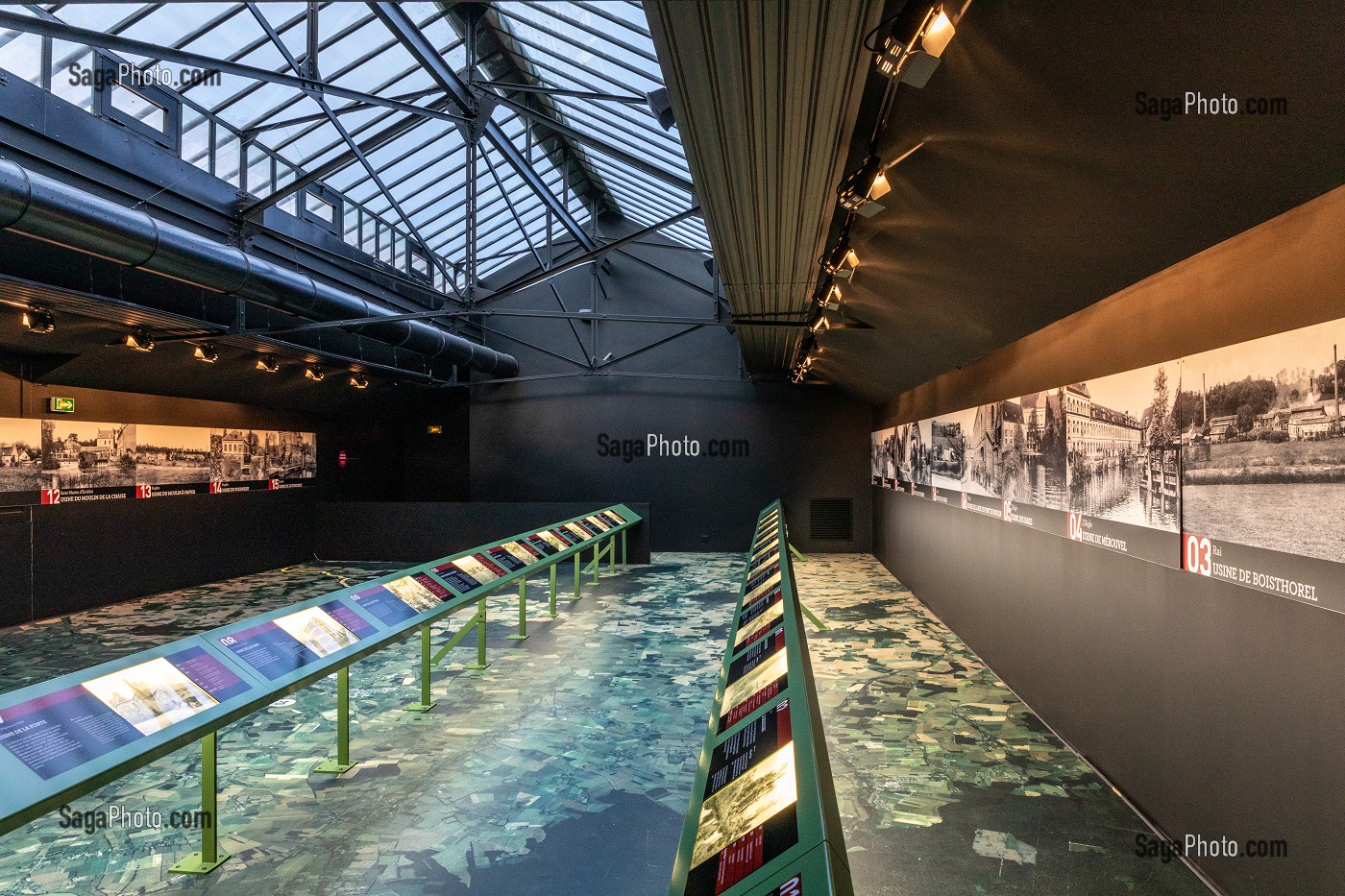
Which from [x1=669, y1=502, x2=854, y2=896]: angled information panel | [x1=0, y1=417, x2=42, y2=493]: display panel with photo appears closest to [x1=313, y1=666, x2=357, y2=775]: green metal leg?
[x1=669, y1=502, x2=854, y2=896]: angled information panel

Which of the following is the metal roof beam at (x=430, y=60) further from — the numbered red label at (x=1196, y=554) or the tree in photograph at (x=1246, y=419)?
the numbered red label at (x=1196, y=554)

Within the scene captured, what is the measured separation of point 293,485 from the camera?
13172 mm

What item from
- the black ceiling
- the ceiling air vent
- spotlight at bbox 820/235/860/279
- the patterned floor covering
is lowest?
the patterned floor covering

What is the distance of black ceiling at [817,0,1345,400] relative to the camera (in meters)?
1.82

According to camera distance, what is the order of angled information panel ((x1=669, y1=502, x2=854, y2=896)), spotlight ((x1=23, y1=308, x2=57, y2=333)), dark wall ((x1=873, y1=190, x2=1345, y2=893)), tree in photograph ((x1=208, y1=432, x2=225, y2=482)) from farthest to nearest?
tree in photograph ((x1=208, y1=432, x2=225, y2=482)), spotlight ((x1=23, y1=308, x2=57, y2=333)), dark wall ((x1=873, y1=190, x2=1345, y2=893)), angled information panel ((x1=669, y1=502, x2=854, y2=896))

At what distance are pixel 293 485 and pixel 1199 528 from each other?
13.7 metres

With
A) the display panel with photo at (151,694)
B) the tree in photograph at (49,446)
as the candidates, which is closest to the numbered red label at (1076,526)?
the display panel with photo at (151,694)

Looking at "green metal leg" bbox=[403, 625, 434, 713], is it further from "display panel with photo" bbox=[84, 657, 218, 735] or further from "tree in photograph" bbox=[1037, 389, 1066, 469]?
"tree in photograph" bbox=[1037, 389, 1066, 469]

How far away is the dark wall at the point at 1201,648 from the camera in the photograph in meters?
2.60

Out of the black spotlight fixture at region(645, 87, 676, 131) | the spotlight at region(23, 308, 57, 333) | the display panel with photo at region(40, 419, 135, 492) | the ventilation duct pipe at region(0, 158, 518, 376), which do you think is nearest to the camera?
the ventilation duct pipe at region(0, 158, 518, 376)

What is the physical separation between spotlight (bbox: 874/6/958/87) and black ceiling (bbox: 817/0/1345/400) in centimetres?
13

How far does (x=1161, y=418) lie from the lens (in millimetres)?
3623

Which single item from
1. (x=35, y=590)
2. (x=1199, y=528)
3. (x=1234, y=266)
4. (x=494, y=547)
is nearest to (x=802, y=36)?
(x=1234, y=266)

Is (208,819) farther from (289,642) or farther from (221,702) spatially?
(289,642)
